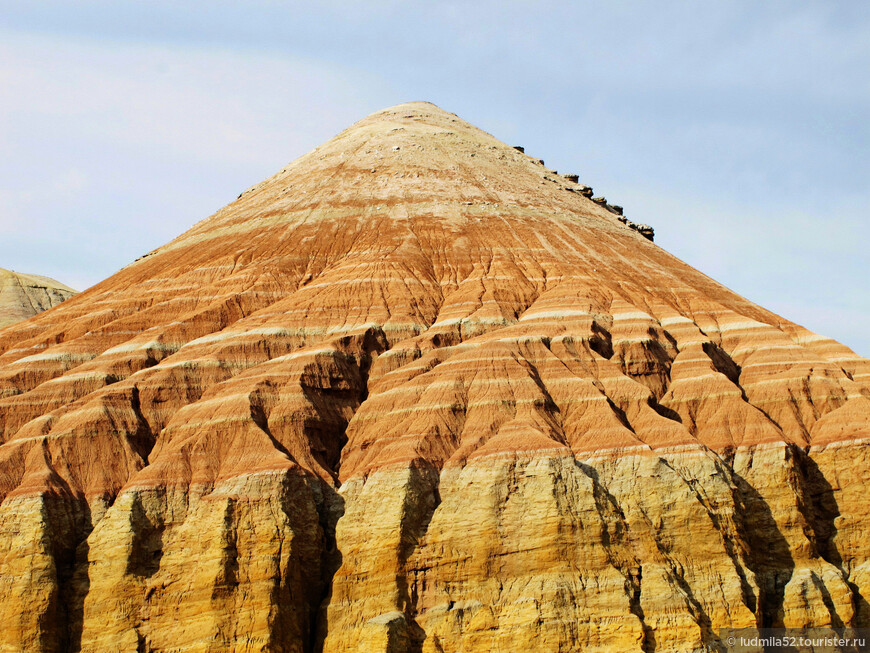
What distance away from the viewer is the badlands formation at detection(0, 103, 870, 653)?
225ft

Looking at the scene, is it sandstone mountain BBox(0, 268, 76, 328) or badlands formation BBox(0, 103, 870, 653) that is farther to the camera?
sandstone mountain BBox(0, 268, 76, 328)

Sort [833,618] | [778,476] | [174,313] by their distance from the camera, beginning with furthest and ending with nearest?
[174,313]
[778,476]
[833,618]

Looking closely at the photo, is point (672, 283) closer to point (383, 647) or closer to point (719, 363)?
point (719, 363)

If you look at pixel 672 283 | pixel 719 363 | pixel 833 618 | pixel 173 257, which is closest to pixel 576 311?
pixel 719 363

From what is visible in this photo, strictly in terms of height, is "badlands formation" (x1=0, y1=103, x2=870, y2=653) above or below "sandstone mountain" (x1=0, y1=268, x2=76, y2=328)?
below

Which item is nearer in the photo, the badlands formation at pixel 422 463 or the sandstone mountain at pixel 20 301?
the badlands formation at pixel 422 463

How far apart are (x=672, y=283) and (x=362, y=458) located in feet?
129

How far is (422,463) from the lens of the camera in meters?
73.8

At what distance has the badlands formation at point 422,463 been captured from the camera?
225 feet

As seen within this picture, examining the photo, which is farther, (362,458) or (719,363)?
(719,363)

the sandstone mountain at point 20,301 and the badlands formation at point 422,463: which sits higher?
the sandstone mountain at point 20,301

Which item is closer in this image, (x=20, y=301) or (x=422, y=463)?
(x=422, y=463)

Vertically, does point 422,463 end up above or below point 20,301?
below

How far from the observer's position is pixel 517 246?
10575cm
